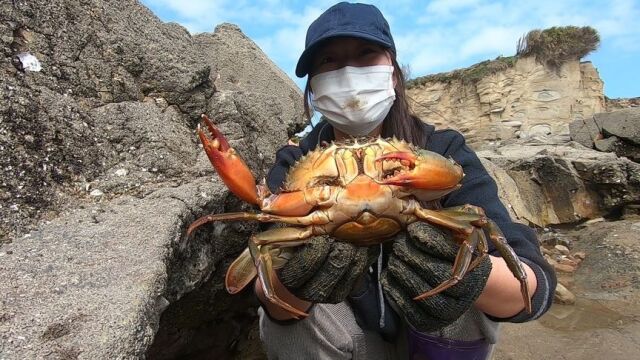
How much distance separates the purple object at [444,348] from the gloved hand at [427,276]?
42 centimetres

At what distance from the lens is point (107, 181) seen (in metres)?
2.32

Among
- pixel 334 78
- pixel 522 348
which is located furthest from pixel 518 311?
pixel 522 348

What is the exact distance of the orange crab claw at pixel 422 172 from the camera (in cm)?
173

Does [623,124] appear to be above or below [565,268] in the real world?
above

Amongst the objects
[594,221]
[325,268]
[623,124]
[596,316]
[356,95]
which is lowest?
[596,316]

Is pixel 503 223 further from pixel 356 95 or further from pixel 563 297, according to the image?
pixel 563 297

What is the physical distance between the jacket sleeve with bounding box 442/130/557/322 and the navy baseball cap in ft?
2.22

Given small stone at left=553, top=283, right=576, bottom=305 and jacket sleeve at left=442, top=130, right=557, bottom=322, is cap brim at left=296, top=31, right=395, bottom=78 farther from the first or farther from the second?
small stone at left=553, top=283, right=576, bottom=305

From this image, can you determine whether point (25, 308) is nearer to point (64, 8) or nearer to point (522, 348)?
point (64, 8)

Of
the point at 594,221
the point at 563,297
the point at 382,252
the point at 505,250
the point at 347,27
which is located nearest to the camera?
the point at 505,250

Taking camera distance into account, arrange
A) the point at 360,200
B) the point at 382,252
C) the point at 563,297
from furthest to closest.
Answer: the point at 563,297 → the point at 382,252 → the point at 360,200

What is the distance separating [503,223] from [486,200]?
0.45 ft

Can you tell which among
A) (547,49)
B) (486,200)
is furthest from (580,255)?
(547,49)

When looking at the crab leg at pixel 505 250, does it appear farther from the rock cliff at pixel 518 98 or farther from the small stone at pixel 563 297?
the rock cliff at pixel 518 98
